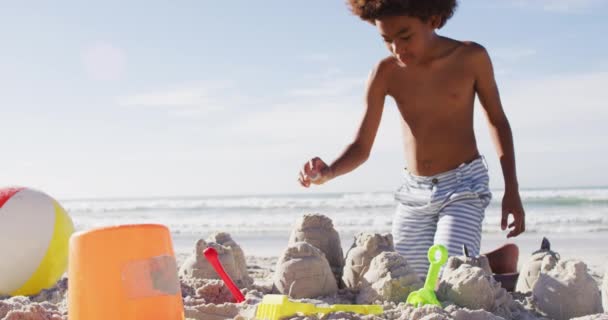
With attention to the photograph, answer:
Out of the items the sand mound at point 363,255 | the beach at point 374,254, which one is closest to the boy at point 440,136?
the beach at point 374,254

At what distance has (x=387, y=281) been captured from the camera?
2.90 meters

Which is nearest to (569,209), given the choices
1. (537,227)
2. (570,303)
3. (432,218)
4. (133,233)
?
(537,227)

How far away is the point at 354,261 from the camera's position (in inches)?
127

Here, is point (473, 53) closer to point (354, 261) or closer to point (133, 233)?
point (354, 261)

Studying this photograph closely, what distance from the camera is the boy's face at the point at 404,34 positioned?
353 centimetres

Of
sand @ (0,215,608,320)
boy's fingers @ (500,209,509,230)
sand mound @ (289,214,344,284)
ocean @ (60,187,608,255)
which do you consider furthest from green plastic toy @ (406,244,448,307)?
ocean @ (60,187,608,255)

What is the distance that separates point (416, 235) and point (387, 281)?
1.31 m

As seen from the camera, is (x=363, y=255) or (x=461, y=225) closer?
(x=363, y=255)

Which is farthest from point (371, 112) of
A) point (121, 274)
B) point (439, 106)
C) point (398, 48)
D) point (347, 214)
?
point (347, 214)

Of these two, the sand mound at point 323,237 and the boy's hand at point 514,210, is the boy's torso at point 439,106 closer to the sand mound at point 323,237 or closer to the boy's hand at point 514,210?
the boy's hand at point 514,210

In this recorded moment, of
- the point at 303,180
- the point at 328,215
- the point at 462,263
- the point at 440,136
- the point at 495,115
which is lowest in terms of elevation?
the point at 328,215

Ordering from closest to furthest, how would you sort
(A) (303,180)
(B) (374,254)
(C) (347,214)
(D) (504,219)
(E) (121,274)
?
1. (E) (121,274)
2. (B) (374,254)
3. (A) (303,180)
4. (D) (504,219)
5. (C) (347,214)

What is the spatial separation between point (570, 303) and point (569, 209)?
11962 mm

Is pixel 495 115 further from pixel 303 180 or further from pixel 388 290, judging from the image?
pixel 388 290
